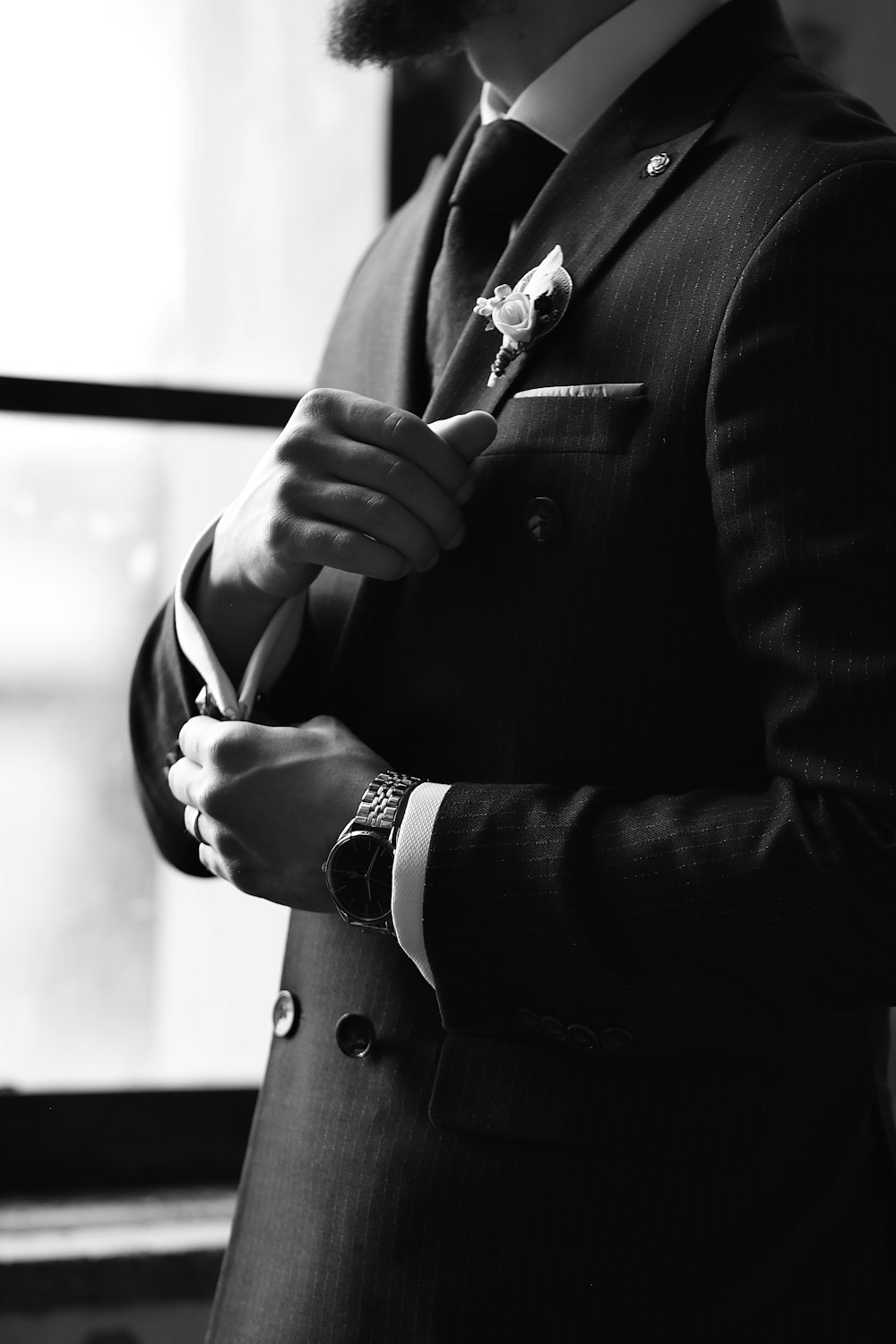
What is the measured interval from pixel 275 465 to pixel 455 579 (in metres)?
0.15

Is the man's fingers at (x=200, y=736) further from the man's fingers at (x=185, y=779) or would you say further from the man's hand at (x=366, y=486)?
the man's hand at (x=366, y=486)

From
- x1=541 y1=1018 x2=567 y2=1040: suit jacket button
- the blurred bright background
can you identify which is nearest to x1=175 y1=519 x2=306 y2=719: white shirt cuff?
x1=541 y1=1018 x2=567 y2=1040: suit jacket button

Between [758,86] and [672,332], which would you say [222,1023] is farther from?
[758,86]

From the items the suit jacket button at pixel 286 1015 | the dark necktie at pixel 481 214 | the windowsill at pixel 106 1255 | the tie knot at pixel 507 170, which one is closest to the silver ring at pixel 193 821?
the suit jacket button at pixel 286 1015

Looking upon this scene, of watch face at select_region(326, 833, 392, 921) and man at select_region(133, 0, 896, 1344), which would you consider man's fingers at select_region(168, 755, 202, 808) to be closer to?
man at select_region(133, 0, 896, 1344)

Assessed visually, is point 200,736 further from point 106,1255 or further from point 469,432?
point 106,1255

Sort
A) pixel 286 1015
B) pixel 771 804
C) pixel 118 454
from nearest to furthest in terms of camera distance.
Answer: pixel 771 804
pixel 286 1015
pixel 118 454

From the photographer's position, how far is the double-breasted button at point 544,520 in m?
0.77

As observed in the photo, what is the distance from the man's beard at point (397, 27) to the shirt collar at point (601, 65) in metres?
0.08

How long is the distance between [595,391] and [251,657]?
35cm

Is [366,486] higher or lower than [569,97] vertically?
lower

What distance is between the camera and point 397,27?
964mm

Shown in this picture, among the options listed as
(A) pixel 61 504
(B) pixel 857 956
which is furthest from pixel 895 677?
(A) pixel 61 504


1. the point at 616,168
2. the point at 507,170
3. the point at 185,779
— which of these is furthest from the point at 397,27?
the point at 185,779
